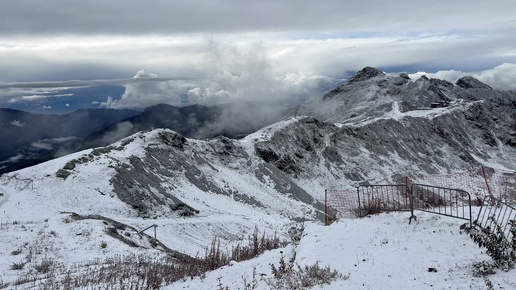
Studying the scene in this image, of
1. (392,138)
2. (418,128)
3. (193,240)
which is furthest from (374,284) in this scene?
(418,128)

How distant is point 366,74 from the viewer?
170 m

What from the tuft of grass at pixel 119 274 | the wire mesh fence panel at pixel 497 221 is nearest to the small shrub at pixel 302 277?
the tuft of grass at pixel 119 274

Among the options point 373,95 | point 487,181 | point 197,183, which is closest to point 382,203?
point 487,181

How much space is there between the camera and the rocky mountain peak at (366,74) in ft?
552

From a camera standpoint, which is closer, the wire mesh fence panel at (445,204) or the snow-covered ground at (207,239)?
the snow-covered ground at (207,239)

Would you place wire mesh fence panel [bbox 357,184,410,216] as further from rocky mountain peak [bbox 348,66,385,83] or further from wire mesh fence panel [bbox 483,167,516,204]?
rocky mountain peak [bbox 348,66,385,83]

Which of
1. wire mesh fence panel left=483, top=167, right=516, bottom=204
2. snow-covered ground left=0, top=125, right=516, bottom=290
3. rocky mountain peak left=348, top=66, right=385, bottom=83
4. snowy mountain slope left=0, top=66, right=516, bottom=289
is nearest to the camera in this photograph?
snow-covered ground left=0, top=125, right=516, bottom=290

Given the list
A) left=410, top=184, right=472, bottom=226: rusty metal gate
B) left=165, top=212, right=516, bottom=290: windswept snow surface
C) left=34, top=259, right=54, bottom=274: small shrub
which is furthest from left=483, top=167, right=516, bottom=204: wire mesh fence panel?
left=34, top=259, right=54, bottom=274: small shrub

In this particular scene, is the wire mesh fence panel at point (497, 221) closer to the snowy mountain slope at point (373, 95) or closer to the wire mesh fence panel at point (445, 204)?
the wire mesh fence panel at point (445, 204)

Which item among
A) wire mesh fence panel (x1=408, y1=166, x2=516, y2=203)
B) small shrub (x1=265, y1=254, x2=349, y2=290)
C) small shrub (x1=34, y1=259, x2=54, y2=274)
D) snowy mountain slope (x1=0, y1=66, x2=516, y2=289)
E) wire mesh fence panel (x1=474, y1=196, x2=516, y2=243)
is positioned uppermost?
wire mesh fence panel (x1=474, y1=196, x2=516, y2=243)

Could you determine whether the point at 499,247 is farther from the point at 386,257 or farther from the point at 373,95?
the point at 373,95

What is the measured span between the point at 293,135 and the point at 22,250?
176 ft

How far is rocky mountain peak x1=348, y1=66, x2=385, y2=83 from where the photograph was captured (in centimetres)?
16827

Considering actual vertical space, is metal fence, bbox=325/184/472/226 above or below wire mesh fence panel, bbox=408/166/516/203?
above
